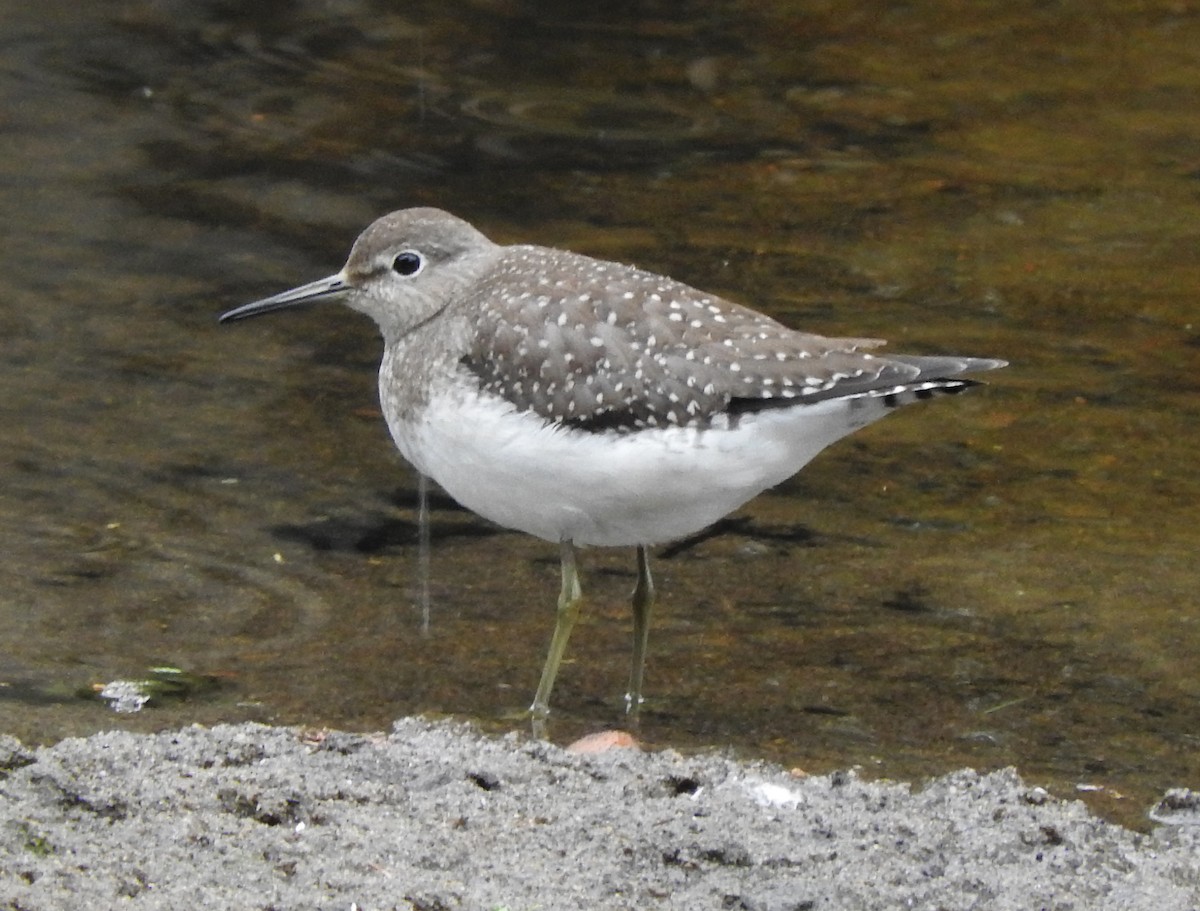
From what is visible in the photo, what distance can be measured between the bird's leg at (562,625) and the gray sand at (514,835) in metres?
0.86

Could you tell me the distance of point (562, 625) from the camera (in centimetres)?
609

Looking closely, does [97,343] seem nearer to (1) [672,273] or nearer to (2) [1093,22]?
(1) [672,273]

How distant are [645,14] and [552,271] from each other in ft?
27.4

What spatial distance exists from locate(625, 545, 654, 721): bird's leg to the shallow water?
11 cm

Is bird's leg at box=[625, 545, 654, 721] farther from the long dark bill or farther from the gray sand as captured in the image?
the long dark bill

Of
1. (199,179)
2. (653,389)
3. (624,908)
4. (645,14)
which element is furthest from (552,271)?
(645,14)

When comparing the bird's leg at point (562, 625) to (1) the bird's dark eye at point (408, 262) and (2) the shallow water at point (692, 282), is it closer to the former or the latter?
(2) the shallow water at point (692, 282)

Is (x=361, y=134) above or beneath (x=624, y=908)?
above

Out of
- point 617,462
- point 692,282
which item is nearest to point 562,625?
point 617,462

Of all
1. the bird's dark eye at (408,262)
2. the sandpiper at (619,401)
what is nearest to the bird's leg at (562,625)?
the sandpiper at (619,401)

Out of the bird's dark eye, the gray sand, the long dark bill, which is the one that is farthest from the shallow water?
the bird's dark eye

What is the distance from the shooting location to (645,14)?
1396cm

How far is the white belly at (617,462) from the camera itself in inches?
222

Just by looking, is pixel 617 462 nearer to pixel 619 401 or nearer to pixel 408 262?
pixel 619 401
